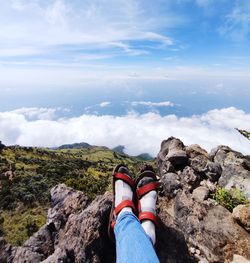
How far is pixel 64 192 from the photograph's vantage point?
33.4 ft

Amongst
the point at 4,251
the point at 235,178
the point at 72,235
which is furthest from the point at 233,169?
the point at 4,251

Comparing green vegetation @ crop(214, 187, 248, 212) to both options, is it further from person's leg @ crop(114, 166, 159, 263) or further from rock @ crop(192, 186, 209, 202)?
person's leg @ crop(114, 166, 159, 263)

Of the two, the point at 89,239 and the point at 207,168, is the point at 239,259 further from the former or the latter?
the point at 207,168

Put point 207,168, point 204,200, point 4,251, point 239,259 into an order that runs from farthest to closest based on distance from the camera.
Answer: point 207,168, point 204,200, point 4,251, point 239,259

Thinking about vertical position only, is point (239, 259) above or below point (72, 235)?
above

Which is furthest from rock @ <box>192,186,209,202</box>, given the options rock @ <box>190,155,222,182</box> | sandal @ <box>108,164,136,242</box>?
sandal @ <box>108,164,136,242</box>

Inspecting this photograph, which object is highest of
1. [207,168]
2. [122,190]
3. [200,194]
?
[122,190]

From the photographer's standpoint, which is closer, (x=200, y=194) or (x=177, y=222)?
(x=177, y=222)

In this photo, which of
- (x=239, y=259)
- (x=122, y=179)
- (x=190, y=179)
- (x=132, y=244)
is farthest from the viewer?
(x=190, y=179)

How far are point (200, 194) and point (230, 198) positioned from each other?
43.0 inches

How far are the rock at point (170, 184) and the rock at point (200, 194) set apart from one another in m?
0.70

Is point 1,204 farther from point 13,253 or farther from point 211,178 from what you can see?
point 211,178

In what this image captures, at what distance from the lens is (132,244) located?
474cm

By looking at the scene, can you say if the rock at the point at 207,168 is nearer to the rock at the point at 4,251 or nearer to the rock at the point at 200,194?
the rock at the point at 200,194
